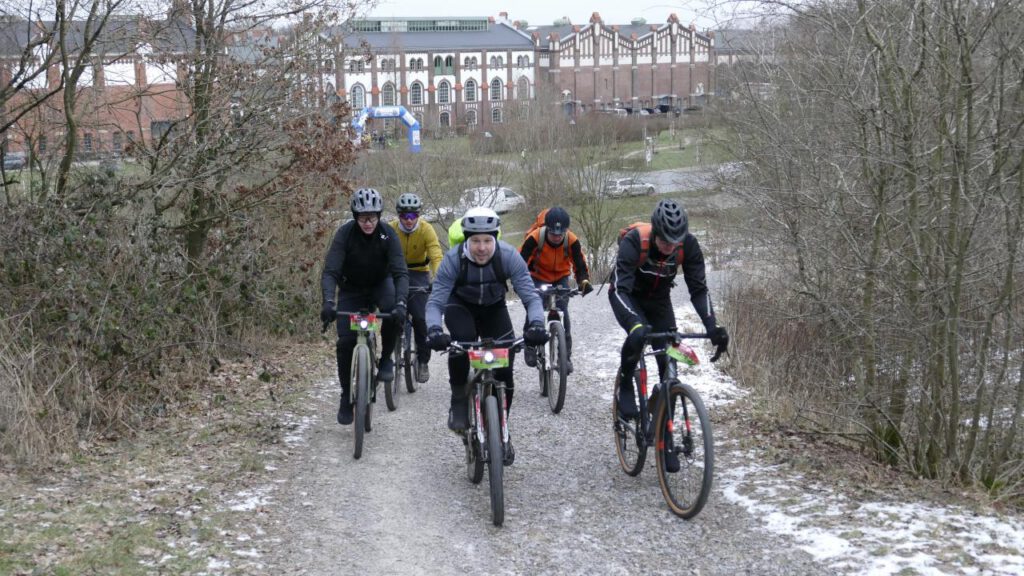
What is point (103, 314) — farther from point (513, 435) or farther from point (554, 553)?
point (554, 553)

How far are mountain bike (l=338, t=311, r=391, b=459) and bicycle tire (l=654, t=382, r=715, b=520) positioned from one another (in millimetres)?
2490

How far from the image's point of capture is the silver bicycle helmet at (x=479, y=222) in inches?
266

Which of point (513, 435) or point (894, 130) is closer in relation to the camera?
point (894, 130)

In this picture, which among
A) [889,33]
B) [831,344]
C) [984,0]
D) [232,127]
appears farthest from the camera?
[232,127]

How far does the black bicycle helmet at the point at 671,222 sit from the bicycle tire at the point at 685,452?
0.92 meters

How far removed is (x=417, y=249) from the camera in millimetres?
10250

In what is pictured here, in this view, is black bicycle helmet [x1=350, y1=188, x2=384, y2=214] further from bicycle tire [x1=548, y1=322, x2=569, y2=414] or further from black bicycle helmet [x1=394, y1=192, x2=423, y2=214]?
bicycle tire [x1=548, y1=322, x2=569, y2=414]

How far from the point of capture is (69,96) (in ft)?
33.0

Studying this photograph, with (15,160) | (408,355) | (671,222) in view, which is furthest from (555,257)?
(15,160)

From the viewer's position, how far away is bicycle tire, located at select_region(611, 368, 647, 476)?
7180 mm

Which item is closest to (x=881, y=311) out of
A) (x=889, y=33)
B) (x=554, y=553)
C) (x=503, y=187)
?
(x=889, y=33)

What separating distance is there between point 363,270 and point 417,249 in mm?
1759

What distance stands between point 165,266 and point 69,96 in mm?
1879

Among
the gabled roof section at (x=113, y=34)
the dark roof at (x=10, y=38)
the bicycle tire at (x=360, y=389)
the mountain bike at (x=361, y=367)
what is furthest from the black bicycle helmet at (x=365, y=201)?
the dark roof at (x=10, y=38)
